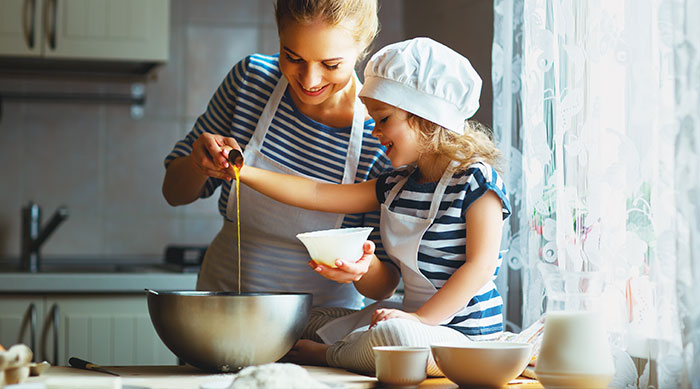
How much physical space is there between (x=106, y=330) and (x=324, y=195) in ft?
3.46

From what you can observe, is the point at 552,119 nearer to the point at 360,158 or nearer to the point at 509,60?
the point at 509,60

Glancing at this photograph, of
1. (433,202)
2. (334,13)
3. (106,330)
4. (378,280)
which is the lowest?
(106,330)

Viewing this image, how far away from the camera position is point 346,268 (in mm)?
1095

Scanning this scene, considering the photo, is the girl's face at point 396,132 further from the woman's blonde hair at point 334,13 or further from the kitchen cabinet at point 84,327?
the kitchen cabinet at point 84,327

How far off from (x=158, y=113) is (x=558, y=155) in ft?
6.05

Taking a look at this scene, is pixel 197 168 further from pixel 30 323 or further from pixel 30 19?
pixel 30 19

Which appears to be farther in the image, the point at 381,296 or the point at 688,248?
the point at 381,296

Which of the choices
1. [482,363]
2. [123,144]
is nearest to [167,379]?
[482,363]

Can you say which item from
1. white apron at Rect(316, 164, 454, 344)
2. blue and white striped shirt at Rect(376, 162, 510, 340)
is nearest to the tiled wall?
white apron at Rect(316, 164, 454, 344)

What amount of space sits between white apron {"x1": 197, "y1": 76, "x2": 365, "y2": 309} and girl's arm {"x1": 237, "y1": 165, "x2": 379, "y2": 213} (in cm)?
6

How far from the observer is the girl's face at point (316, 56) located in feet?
4.29

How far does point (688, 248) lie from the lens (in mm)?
979

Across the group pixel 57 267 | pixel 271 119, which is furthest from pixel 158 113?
pixel 271 119

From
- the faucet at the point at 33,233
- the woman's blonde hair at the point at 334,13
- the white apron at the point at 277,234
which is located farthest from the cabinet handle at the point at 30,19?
the woman's blonde hair at the point at 334,13
